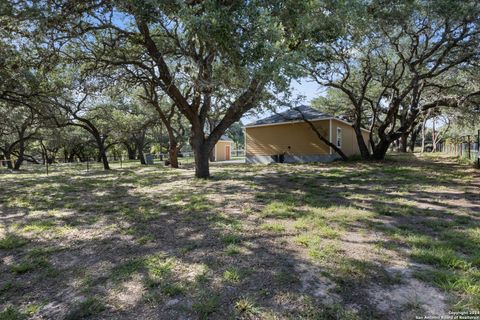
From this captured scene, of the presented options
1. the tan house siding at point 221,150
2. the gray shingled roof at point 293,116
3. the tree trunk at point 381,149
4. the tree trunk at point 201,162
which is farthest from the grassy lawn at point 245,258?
the tan house siding at point 221,150

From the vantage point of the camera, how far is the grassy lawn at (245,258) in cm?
202

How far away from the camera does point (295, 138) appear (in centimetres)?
1515

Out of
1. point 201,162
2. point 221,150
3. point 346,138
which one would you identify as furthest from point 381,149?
point 221,150

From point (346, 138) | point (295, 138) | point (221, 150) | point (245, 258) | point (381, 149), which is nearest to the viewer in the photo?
point (245, 258)

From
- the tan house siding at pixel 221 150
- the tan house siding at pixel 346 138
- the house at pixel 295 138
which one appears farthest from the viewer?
the tan house siding at pixel 221 150

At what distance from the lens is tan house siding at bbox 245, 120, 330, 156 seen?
14555 millimetres

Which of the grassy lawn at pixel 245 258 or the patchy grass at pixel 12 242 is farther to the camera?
the patchy grass at pixel 12 242

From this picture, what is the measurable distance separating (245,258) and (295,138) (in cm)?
1296

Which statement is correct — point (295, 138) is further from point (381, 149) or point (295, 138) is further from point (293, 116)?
point (381, 149)

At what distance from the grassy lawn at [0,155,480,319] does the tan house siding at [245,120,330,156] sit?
934 centimetres

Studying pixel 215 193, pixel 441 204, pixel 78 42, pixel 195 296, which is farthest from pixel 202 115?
pixel 195 296

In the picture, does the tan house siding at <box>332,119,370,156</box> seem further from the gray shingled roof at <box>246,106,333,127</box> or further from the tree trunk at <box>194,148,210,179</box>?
the tree trunk at <box>194,148,210,179</box>

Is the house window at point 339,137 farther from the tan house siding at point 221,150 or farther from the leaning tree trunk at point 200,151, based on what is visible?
the tan house siding at point 221,150

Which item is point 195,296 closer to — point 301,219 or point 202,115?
point 301,219
